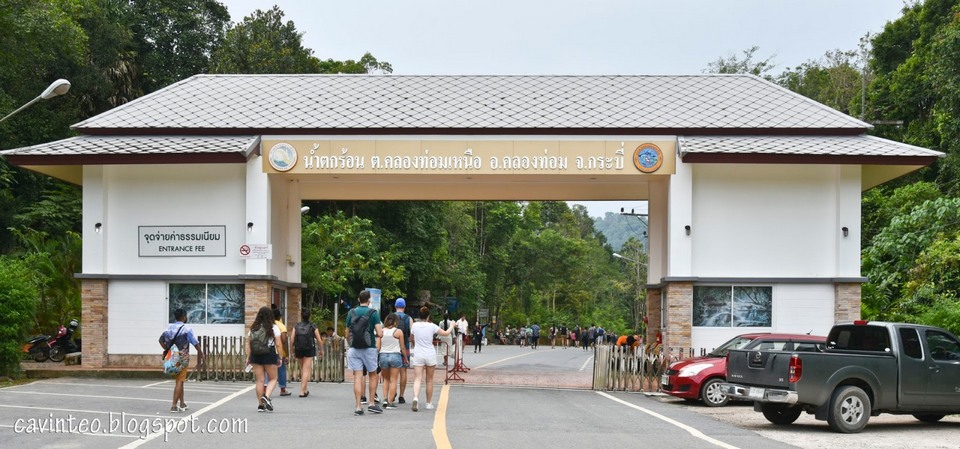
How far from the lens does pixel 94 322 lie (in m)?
25.9

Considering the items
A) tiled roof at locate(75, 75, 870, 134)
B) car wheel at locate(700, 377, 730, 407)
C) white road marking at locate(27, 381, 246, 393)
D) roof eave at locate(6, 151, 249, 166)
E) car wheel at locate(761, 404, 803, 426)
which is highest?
tiled roof at locate(75, 75, 870, 134)

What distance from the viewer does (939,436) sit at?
593 inches

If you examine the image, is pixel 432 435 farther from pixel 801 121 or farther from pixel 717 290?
pixel 801 121

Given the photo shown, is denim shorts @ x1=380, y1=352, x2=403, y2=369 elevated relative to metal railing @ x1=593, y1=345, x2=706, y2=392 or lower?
elevated

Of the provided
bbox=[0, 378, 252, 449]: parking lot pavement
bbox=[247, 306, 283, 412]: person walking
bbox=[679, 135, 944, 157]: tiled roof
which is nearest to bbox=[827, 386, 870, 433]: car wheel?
bbox=[247, 306, 283, 412]: person walking

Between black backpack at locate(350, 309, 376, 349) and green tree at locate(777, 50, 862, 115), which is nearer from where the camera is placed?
black backpack at locate(350, 309, 376, 349)

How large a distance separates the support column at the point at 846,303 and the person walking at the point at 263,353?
1471 cm

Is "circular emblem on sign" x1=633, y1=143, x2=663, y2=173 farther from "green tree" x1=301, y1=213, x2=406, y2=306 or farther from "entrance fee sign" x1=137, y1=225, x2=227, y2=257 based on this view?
"green tree" x1=301, y1=213, x2=406, y2=306

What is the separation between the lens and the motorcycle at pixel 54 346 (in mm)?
28359

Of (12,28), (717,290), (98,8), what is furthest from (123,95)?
(717,290)

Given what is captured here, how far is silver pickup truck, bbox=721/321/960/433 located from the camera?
15.0m

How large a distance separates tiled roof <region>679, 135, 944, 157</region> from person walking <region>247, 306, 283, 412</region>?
1244 cm

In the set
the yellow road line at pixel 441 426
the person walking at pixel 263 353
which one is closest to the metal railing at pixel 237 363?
the yellow road line at pixel 441 426

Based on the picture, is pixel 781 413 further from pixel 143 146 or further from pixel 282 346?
pixel 143 146
